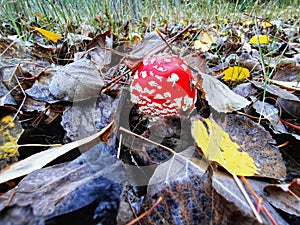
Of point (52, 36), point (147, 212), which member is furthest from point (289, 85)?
point (52, 36)

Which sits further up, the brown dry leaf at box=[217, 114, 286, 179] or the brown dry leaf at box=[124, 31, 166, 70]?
the brown dry leaf at box=[124, 31, 166, 70]

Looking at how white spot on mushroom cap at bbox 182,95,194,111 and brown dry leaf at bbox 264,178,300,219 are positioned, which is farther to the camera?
white spot on mushroom cap at bbox 182,95,194,111

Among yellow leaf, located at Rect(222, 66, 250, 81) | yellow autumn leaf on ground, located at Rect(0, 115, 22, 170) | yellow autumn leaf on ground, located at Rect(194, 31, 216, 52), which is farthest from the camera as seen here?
yellow autumn leaf on ground, located at Rect(194, 31, 216, 52)

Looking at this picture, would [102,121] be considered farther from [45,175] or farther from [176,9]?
[176,9]

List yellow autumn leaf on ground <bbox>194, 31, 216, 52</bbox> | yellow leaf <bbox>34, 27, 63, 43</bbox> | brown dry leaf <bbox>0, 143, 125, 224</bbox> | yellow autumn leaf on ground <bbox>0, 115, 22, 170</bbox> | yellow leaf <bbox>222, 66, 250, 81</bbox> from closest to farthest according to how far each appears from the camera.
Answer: brown dry leaf <bbox>0, 143, 125, 224</bbox>
yellow autumn leaf on ground <bbox>0, 115, 22, 170</bbox>
yellow leaf <bbox>222, 66, 250, 81</bbox>
yellow leaf <bbox>34, 27, 63, 43</bbox>
yellow autumn leaf on ground <bbox>194, 31, 216, 52</bbox>

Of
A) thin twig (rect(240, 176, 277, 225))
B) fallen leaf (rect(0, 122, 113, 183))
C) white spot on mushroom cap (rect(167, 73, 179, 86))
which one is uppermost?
white spot on mushroom cap (rect(167, 73, 179, 86))

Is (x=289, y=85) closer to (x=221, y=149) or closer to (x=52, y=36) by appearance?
(x=221, y=149)

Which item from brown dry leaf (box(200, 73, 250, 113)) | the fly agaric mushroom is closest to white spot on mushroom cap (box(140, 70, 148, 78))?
the fly agaric mushroom

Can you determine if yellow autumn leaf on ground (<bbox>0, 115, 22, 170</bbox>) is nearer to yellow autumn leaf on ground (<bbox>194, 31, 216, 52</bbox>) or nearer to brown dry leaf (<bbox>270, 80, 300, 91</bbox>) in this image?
brown dry leaf (<bbox>270, 80, 300, 91</bbox>)

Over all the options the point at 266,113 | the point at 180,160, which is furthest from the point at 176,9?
the point at 180,160
